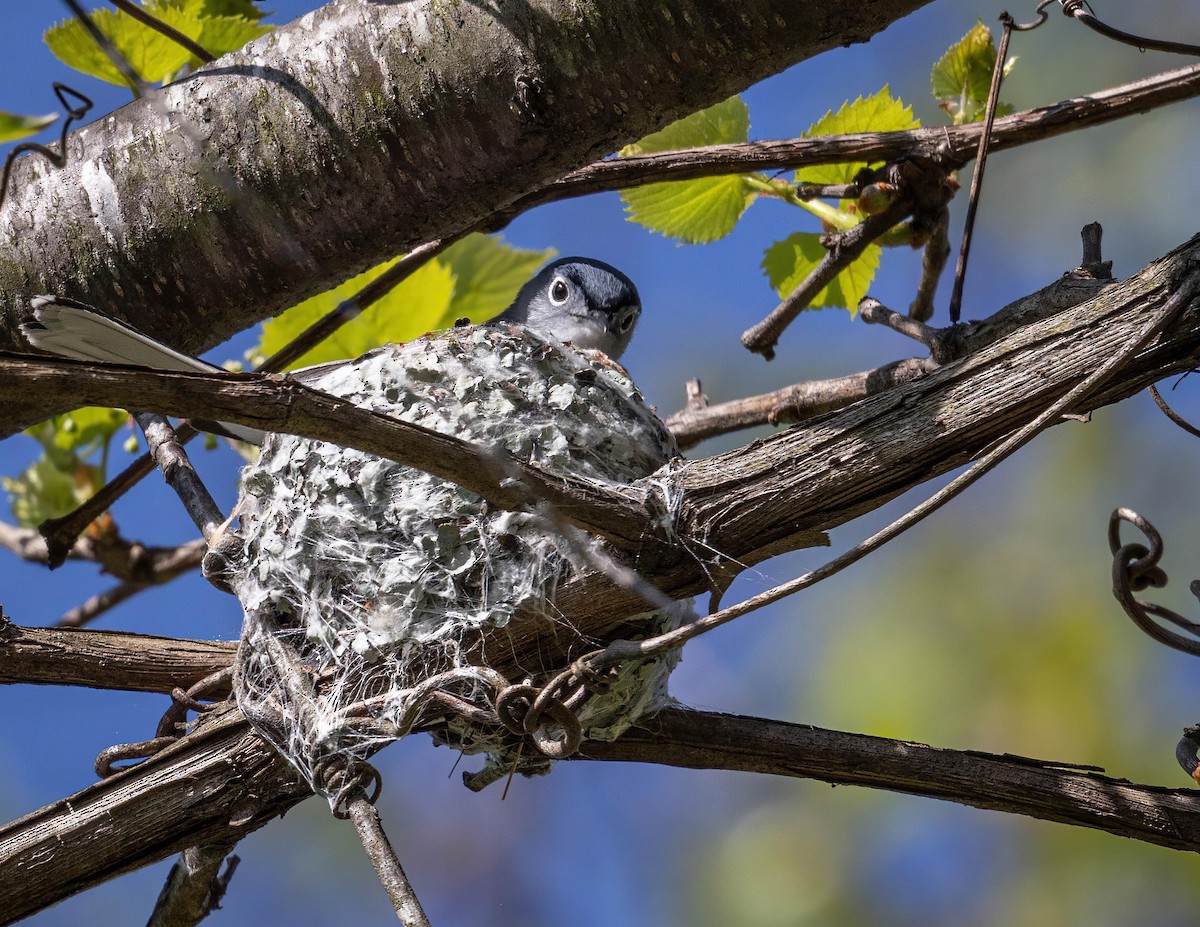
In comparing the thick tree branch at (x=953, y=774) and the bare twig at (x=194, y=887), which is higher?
the bare twig at (x=194, y=887)

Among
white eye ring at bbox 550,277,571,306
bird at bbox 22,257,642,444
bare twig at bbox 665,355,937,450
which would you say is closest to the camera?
bare twig at bbox 665,355,937,450

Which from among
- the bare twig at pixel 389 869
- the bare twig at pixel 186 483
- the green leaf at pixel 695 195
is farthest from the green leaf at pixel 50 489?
the bare twig at pixel 389 869

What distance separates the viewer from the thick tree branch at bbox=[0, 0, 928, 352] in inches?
67.4

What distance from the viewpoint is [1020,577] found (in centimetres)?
433

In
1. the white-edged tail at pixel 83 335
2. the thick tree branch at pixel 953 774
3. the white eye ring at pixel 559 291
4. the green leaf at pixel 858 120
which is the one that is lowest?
the thick tree branch at pixel 953 774

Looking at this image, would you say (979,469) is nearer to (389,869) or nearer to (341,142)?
(389,869)

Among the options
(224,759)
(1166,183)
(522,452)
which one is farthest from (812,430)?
(1166,183)

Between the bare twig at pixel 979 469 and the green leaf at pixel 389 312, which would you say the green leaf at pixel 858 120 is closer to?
the green leaf at pixel 389 312

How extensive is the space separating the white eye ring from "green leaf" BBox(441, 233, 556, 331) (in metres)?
0.46

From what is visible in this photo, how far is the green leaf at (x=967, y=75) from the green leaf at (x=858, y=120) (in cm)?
12

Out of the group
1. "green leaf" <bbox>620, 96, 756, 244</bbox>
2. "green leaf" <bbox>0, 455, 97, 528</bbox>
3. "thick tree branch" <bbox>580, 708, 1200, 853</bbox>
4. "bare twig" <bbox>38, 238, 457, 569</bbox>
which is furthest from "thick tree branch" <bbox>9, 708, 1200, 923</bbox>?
"green leaf" <bbox>0, 455, 97, 528</bbox>

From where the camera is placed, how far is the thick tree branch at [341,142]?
1.71 meters

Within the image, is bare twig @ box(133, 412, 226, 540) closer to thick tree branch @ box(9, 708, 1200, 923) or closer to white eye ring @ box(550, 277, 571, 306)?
thick tree branch @ box(9, 708, 1200, 923)

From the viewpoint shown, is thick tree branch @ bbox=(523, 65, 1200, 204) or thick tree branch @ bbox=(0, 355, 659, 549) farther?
thick tree branch @ bbox=(523, 65, 1200, 204)
